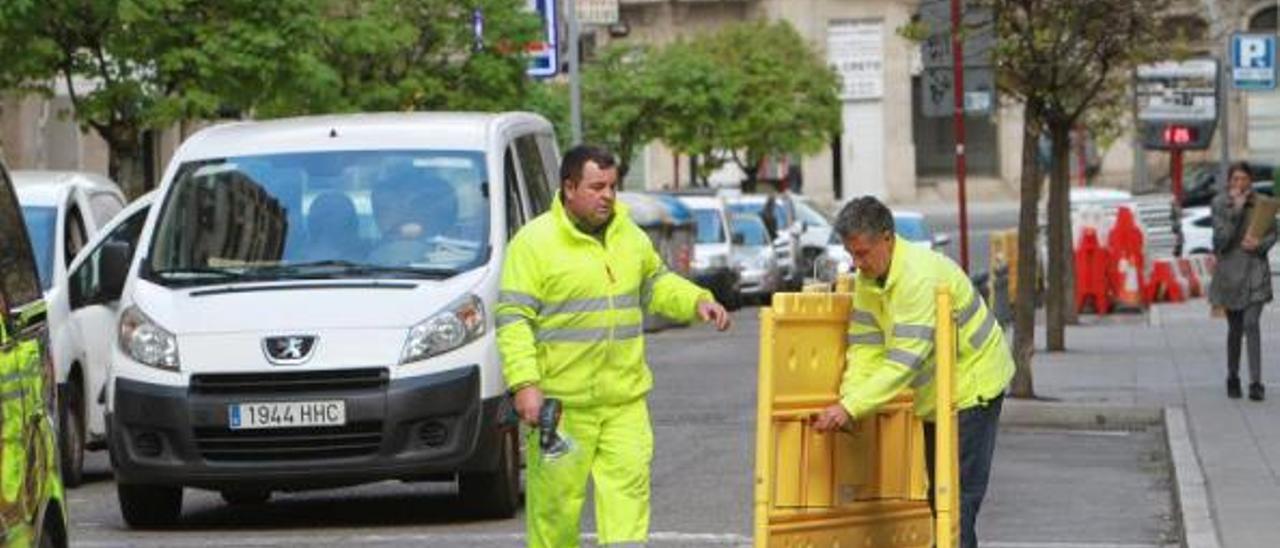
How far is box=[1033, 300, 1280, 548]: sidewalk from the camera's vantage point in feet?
52.6

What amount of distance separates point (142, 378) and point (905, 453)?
5183 mm

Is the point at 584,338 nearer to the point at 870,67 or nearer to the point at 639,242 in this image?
the point at 639,242

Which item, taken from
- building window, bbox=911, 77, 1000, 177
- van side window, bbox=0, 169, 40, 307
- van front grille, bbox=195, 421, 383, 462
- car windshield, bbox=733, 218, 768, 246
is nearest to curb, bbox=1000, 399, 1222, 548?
van front grille, bbox=195, 421, 383, 462

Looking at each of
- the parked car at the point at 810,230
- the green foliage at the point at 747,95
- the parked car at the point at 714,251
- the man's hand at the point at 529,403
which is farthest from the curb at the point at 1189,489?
the green foliage at the point at 747,95

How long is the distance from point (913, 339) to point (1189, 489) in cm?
578

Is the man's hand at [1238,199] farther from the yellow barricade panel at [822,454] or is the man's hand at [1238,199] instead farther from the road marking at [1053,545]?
the yellow barricade panel at [822,454]

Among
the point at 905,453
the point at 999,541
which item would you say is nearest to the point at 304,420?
the point at 999,541

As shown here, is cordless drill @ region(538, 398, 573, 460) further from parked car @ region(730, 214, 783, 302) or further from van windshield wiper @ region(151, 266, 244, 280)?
parked car @ region(730, 214, 783, 302)

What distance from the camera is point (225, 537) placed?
15.8 metres

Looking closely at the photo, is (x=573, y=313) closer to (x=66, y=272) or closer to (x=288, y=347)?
(x=288, y=347)

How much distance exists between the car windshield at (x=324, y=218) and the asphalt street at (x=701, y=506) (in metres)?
1.28

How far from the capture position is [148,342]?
15.9 metres

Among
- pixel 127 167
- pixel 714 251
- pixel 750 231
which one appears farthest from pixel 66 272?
pixel 750 231

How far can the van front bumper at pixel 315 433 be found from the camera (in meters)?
15.7
